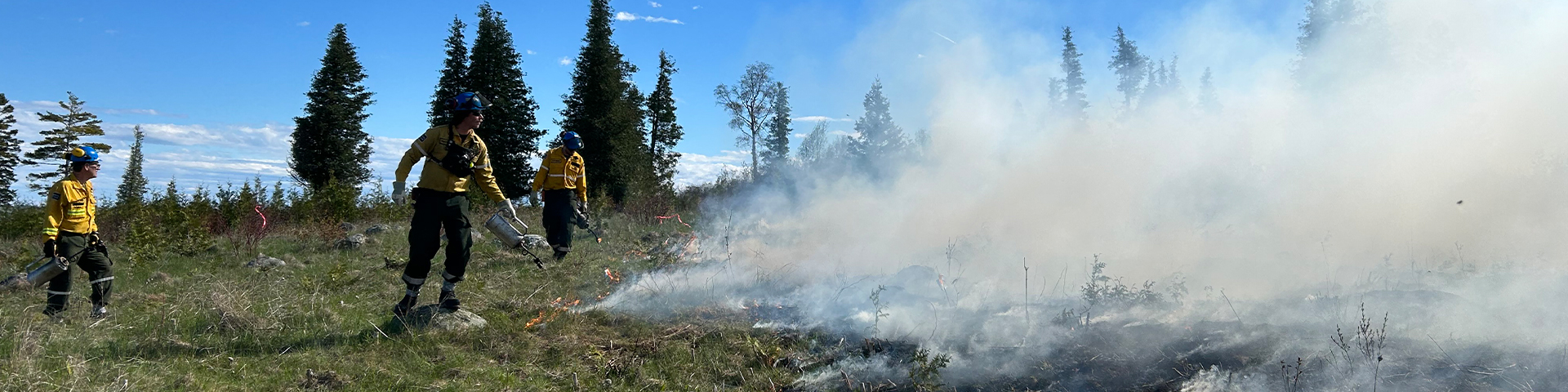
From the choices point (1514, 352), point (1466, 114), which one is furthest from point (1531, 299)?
point (1466, 114)

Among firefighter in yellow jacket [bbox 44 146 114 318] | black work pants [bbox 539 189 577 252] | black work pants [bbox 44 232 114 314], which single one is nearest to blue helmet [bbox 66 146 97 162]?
firefighter in yellow jacket [bbox 44 146 114 318]

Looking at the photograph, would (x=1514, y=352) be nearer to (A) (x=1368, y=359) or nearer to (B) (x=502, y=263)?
(A) (x=1368, y=359)

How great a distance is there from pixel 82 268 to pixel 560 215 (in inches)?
158

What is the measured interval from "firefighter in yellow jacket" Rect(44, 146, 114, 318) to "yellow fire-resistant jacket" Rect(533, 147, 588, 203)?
371 cm

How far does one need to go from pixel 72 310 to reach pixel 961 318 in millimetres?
6918

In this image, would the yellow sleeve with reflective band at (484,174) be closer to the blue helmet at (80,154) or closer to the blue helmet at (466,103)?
the blue helmet at (466,103)

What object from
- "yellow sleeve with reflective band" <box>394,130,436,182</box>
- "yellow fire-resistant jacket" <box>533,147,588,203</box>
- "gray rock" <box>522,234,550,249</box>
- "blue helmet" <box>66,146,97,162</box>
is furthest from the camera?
"gray rock" <box>522,234,550,249</box>

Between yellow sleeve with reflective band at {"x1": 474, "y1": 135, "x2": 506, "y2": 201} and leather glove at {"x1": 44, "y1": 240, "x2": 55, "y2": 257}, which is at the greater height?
yellow sleeve with reflective band at {"x1": 474, "y1": 135, "x2": 506, "y2": 201}

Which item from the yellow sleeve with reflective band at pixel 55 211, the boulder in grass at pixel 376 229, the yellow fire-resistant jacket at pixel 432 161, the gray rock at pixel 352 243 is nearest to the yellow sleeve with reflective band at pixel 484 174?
the yellow fire-resistant jacket at pixel 432 161

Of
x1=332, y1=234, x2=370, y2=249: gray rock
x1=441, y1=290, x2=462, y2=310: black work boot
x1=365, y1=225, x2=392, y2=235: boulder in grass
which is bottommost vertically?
x1=441, y1=290, x2=462, y2=310: black work boot

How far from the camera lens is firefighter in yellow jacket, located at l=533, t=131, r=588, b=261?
27.4ft

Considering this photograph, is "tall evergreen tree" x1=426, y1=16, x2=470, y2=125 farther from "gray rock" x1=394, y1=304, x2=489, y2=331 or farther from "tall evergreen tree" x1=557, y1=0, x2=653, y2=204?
"gray rock" x1=394, y1=304, x2=489, y2=331

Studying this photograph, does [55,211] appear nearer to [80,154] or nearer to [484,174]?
[80,154]

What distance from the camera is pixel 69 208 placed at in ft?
18.6
